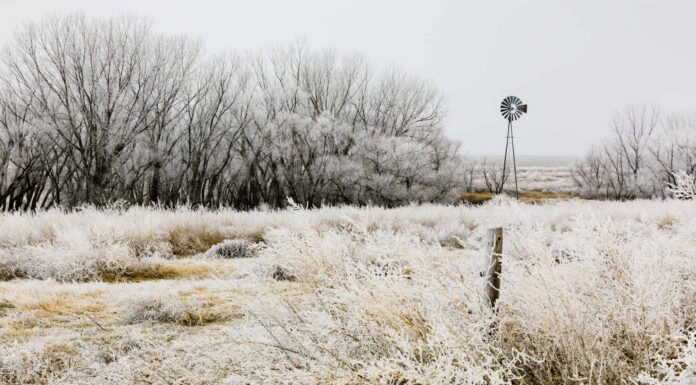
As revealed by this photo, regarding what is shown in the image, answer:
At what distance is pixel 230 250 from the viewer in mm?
10305

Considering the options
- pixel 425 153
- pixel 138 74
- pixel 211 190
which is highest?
pixel 138 74

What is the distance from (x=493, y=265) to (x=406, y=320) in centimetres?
62

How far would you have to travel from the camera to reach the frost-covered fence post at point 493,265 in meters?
2.97

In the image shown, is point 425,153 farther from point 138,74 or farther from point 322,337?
point 322,337

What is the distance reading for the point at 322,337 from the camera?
334 centimetres

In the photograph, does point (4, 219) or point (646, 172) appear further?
point (646, 172)

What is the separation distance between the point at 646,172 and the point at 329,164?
88.3 feet

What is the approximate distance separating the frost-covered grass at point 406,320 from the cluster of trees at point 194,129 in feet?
54.9

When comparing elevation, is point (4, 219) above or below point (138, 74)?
below

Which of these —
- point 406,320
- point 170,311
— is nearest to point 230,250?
point 170,311

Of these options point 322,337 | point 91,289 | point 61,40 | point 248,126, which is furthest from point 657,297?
point 248,126

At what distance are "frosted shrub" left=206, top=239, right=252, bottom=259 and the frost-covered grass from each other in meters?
3.08

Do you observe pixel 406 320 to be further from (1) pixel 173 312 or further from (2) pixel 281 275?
(2) pixel 281 275

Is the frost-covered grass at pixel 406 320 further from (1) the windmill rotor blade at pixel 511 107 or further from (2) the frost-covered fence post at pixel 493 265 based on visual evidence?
(1) the windmill rotor blade at pixel 511 107
